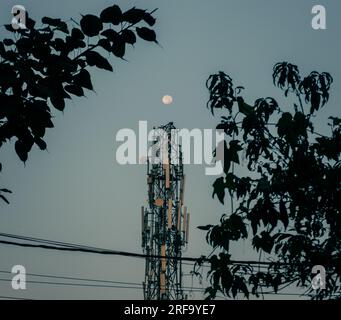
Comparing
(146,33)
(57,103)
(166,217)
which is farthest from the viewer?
(166,217)

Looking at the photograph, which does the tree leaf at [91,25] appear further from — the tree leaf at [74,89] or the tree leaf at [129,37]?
the tree leaf at [74,89]

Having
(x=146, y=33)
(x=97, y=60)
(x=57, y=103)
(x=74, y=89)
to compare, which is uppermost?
(x=146, y=33)

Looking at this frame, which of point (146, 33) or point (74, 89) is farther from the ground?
point (146, 33)

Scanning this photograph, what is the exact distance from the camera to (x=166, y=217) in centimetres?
2570

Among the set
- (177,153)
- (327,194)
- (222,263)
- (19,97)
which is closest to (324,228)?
(327,194)

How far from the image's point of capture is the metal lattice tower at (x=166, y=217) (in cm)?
2478

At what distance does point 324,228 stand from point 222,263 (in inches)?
50.7

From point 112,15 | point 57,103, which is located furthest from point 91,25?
point 57,103

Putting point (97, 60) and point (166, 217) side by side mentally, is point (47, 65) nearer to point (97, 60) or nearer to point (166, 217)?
point (97, 60)

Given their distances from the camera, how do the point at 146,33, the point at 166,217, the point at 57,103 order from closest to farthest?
the point at 57,103
the point at 146,33
the point at 166,217

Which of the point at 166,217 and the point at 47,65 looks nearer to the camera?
the point at 47,65

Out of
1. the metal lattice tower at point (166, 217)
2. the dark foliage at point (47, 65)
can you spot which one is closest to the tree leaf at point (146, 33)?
the dark foliage at point (47, 65)
